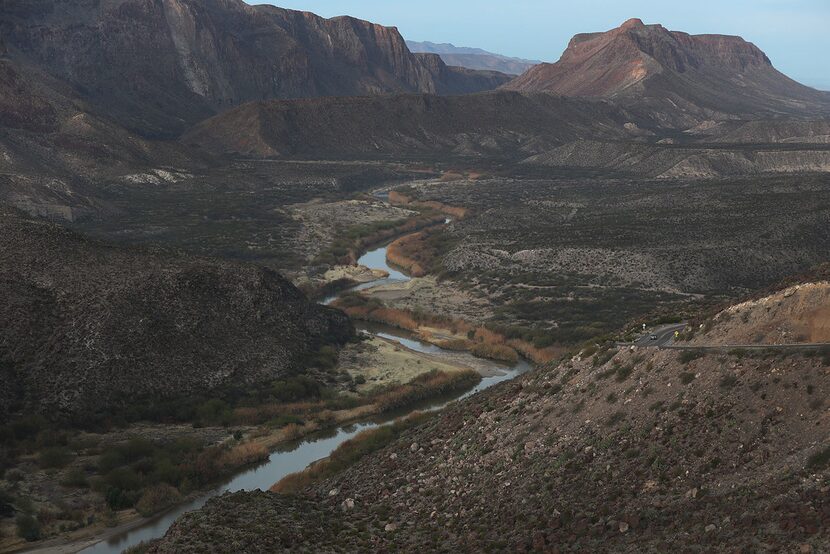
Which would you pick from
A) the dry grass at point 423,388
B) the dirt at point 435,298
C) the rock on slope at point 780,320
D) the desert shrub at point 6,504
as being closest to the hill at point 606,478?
the rock on slope at point 780,320

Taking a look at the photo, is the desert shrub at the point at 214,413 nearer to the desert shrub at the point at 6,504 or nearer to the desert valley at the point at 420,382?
the desert valley at the point at 420,382

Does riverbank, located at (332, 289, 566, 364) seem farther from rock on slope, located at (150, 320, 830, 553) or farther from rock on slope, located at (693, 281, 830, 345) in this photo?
rock on slope, located at (150, 320, 830, 553)

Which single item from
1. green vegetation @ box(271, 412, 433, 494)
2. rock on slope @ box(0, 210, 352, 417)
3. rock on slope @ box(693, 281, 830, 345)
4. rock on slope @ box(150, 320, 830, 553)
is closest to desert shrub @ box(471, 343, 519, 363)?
rock on slope @ box(0, 210, 352, 417)

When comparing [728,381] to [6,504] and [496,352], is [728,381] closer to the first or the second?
[6,504]

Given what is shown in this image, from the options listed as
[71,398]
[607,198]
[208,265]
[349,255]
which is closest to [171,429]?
[71,398]

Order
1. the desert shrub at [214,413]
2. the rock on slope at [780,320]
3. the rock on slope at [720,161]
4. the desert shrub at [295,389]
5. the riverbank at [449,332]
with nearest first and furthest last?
1. the rock on slope at [780,320]
2. the desert shrub at [214,413]
3. the desert shrub at [295,389]
4. the riverbank at [449,332]
5. the rock on slope at [720,161]

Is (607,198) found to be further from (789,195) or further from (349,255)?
(349,255)
